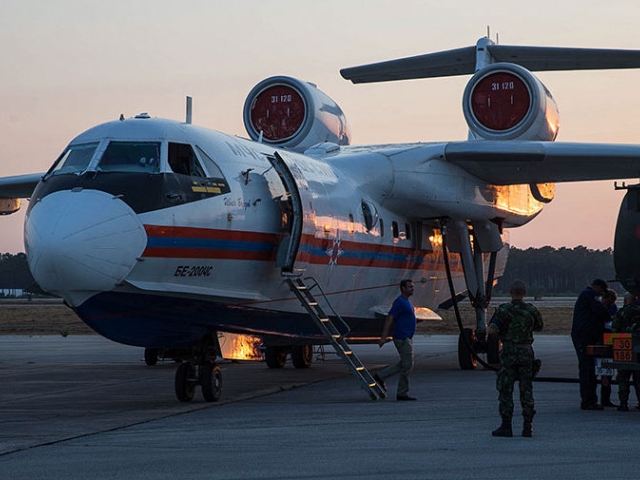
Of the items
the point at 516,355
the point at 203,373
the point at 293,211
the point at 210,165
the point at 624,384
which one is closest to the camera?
the point at 516,355

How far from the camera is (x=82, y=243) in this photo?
1034 cm

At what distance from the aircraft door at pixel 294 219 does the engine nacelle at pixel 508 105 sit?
5.34 m

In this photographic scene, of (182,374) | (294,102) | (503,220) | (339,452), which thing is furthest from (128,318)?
(503,220)

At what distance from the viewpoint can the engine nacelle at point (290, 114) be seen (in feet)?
59.4

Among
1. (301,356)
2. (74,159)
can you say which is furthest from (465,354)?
(74,159)

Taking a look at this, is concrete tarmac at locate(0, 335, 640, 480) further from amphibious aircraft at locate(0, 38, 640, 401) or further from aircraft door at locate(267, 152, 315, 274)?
aircraft door at locate(267, 152, 315, 274)

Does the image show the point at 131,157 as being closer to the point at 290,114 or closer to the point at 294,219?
the point at 294,219

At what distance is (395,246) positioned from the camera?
1680 cm

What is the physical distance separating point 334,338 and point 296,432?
368 cm

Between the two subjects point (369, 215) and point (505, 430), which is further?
point (369, 215)

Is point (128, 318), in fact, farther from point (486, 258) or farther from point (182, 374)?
point (486, 258)

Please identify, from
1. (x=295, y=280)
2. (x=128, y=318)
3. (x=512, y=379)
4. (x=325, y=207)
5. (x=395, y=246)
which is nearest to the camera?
(x=512, y=379)

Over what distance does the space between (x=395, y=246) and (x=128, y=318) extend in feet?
21.1

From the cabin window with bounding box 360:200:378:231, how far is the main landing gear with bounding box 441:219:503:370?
6.78 feet
